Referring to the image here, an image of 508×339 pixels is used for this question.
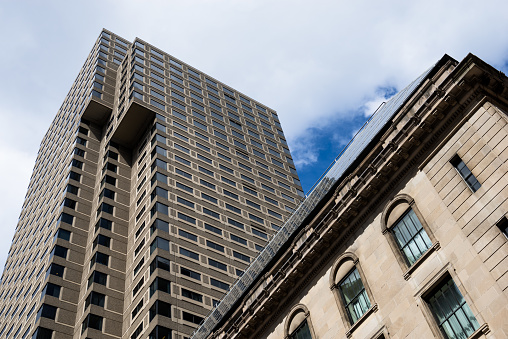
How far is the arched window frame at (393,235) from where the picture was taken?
23984 mm

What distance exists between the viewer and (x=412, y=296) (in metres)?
23.6

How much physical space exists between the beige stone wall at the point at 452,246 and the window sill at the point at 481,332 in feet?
0.23

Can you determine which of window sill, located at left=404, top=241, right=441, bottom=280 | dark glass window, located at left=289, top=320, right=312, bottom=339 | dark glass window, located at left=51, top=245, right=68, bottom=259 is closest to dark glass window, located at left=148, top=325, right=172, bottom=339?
dark glass window, located at left=51, top=245, right=68, bottom=259

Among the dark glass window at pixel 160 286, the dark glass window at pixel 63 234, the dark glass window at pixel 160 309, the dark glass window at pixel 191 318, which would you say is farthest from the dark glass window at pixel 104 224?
the dark glass window at pixel 191 318

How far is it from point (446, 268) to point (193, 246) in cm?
4841

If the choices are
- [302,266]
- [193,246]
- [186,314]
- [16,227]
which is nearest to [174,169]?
[193,246]

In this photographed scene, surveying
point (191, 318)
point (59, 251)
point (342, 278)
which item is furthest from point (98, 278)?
point (342, 278)

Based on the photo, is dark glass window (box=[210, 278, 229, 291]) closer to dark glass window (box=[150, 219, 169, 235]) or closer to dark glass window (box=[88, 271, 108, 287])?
dark glass window (box=[150, 219, 169, 235])

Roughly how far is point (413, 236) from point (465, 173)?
3.46m

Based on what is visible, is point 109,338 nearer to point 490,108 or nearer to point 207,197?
point 207,197

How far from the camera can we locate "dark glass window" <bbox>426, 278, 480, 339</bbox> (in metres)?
21.0

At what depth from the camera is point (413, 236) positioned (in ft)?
82.5

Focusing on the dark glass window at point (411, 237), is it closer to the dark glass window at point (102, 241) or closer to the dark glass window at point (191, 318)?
the dark glass window at point (191, 318)

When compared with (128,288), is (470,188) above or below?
below
